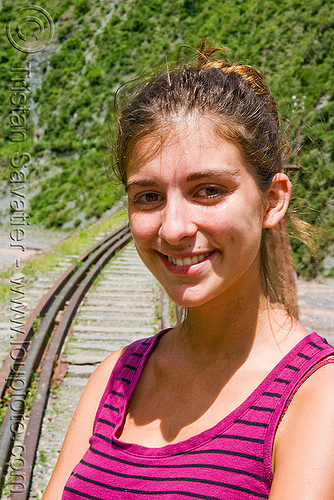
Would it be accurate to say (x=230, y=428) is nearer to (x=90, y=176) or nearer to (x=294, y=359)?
(x=294, y=359)

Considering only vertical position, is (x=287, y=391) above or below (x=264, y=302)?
below

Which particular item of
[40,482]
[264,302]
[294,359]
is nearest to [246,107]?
[264,302]

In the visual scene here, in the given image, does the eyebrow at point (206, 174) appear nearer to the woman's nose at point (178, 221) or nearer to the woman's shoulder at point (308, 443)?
the woman's nose at point (178, 221)

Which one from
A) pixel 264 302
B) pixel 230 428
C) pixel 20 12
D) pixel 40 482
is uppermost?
pixel 20 12

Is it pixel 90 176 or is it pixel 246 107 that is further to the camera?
pixel 90 176

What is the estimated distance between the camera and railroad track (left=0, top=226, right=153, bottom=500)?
4.29 m

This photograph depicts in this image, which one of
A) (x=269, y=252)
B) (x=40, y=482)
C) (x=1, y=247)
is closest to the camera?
(x=269, y=252)

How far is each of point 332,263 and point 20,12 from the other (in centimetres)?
3022

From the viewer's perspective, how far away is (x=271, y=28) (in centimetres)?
3369

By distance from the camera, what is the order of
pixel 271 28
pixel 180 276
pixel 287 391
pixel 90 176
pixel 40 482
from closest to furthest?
pixel 287 391 < pixel 180 276 < pixel 40 482 < pixel 90 176 < pixel 271 28

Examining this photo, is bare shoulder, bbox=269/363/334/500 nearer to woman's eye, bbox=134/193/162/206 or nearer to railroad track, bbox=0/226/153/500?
woman's eye, bbox=134/193/162/206

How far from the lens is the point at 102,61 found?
35.3 metres

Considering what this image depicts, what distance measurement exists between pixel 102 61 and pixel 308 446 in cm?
3696

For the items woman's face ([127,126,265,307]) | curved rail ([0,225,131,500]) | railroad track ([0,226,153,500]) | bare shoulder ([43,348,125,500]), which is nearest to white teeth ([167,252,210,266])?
woman's face ([127,126,265,307])
